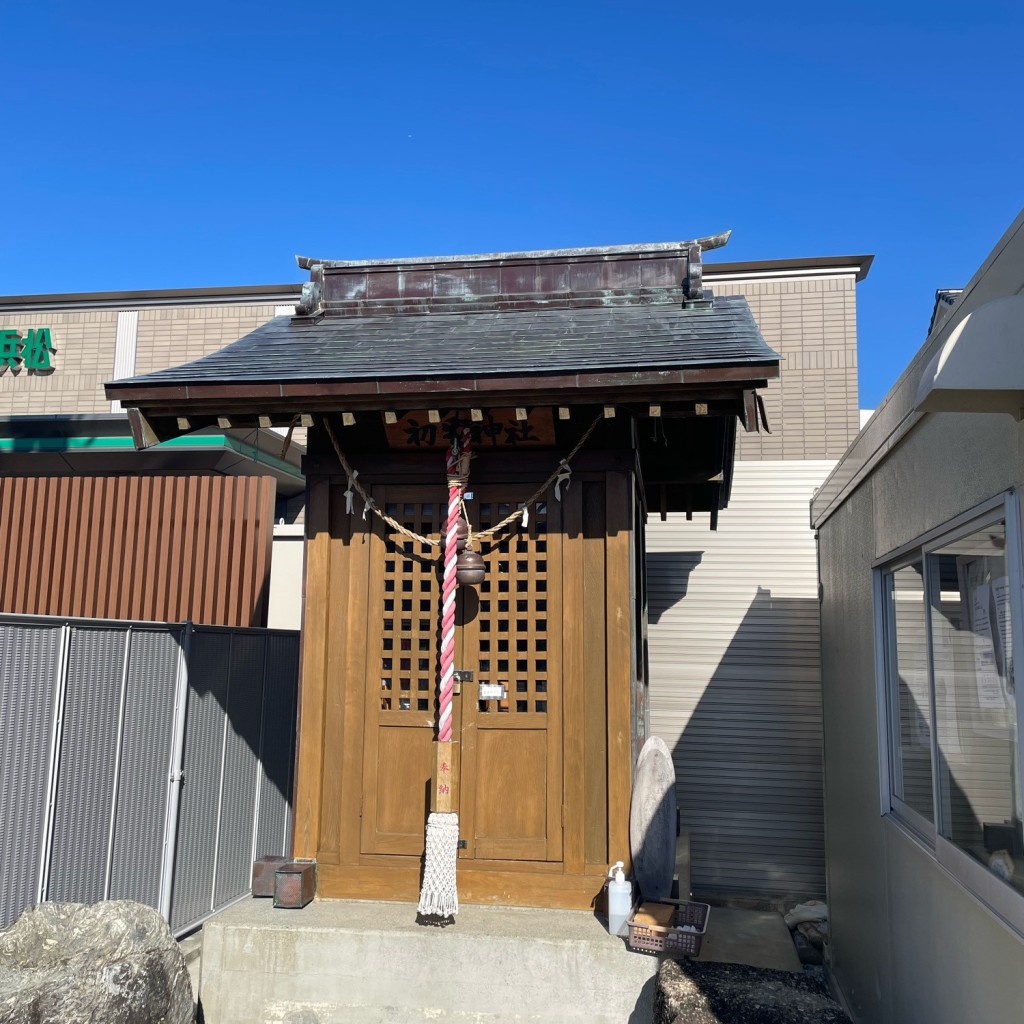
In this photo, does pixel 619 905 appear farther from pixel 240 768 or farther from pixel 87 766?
pixel 240 768

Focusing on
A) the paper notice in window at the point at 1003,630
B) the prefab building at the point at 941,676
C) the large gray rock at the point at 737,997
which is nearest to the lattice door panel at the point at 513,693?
the large gray rock at the point at 737,997

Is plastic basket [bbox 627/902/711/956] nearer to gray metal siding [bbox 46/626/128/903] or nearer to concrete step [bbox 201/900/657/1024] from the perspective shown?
concrete step [bbox 201/900/657/1024]

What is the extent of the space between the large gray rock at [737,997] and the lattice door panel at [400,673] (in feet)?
5.52

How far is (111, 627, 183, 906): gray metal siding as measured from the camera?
5223 millimetres

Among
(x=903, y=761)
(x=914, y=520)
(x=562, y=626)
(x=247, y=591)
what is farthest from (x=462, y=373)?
(x=247, y=591)

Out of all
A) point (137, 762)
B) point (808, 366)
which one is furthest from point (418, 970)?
point (808, 366)

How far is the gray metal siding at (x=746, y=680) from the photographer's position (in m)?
8.41

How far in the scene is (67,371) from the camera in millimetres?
14500

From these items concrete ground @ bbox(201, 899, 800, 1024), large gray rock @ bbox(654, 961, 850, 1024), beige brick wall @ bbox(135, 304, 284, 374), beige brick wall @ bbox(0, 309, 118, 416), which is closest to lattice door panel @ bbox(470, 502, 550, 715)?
concrete ground @ bbox(201, 899, 800, 1024)

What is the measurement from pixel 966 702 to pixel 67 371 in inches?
567

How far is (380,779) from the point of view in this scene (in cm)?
546

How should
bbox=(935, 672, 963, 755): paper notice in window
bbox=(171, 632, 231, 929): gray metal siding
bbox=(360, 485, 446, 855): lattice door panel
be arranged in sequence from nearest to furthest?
bbox=(935, 672, 963, 755): paper notice in window
bbox=(360, 485, 446, 855): lattice door panel
bbox=(171, 632, 231, 929): gray metal siding

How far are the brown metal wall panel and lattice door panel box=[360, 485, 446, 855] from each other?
3533 mm

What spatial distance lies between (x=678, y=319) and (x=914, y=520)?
221 cm
